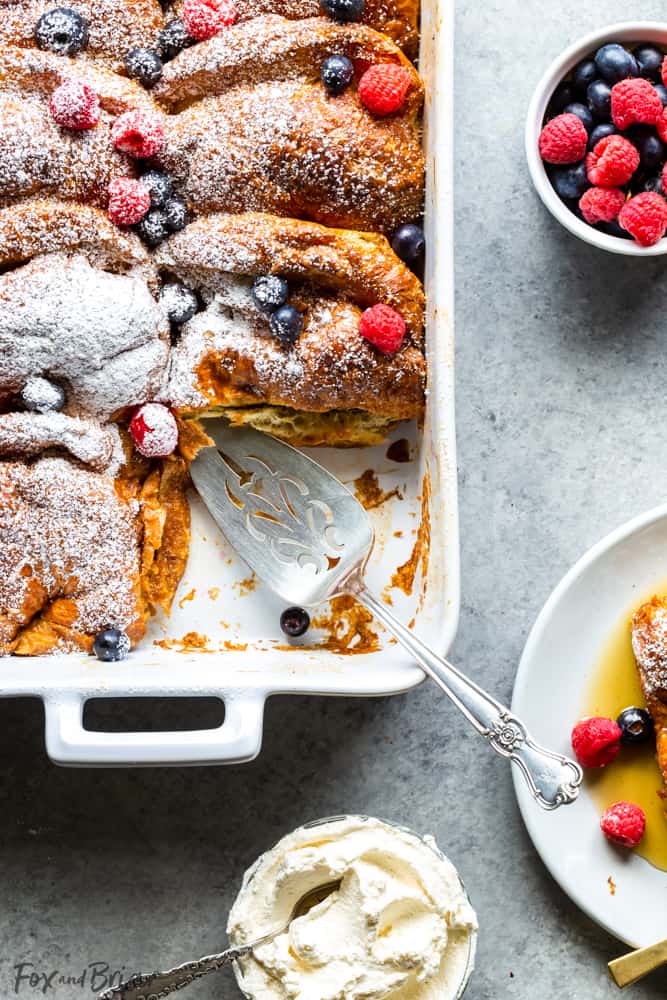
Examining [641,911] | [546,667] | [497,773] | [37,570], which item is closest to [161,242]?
[37,570]

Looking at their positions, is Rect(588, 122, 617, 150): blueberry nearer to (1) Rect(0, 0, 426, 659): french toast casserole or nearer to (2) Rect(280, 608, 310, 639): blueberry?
(1) Rect(0, 0, 426, 659): french toast casserole

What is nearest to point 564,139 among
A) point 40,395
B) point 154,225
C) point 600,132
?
point 600,132

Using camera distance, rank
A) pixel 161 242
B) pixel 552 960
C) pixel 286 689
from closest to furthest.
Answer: pixel 286 689, pixel 161 242, pixel 552 960

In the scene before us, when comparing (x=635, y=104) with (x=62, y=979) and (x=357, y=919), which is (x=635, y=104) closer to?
(x=357, y=919)

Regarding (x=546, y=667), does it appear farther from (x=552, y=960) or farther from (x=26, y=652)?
(x=26, y=652)

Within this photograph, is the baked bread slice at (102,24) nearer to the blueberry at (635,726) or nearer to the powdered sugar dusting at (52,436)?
the powdered sugar dusting at (52,436)

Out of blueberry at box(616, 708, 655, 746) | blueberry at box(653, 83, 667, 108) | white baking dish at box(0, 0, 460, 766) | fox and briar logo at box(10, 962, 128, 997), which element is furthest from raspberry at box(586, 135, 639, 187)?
fox and briar logo at box(10, 962, 128, 997)

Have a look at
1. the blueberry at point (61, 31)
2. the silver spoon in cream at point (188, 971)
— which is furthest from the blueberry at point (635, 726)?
the blueberry at point (61, 31)
